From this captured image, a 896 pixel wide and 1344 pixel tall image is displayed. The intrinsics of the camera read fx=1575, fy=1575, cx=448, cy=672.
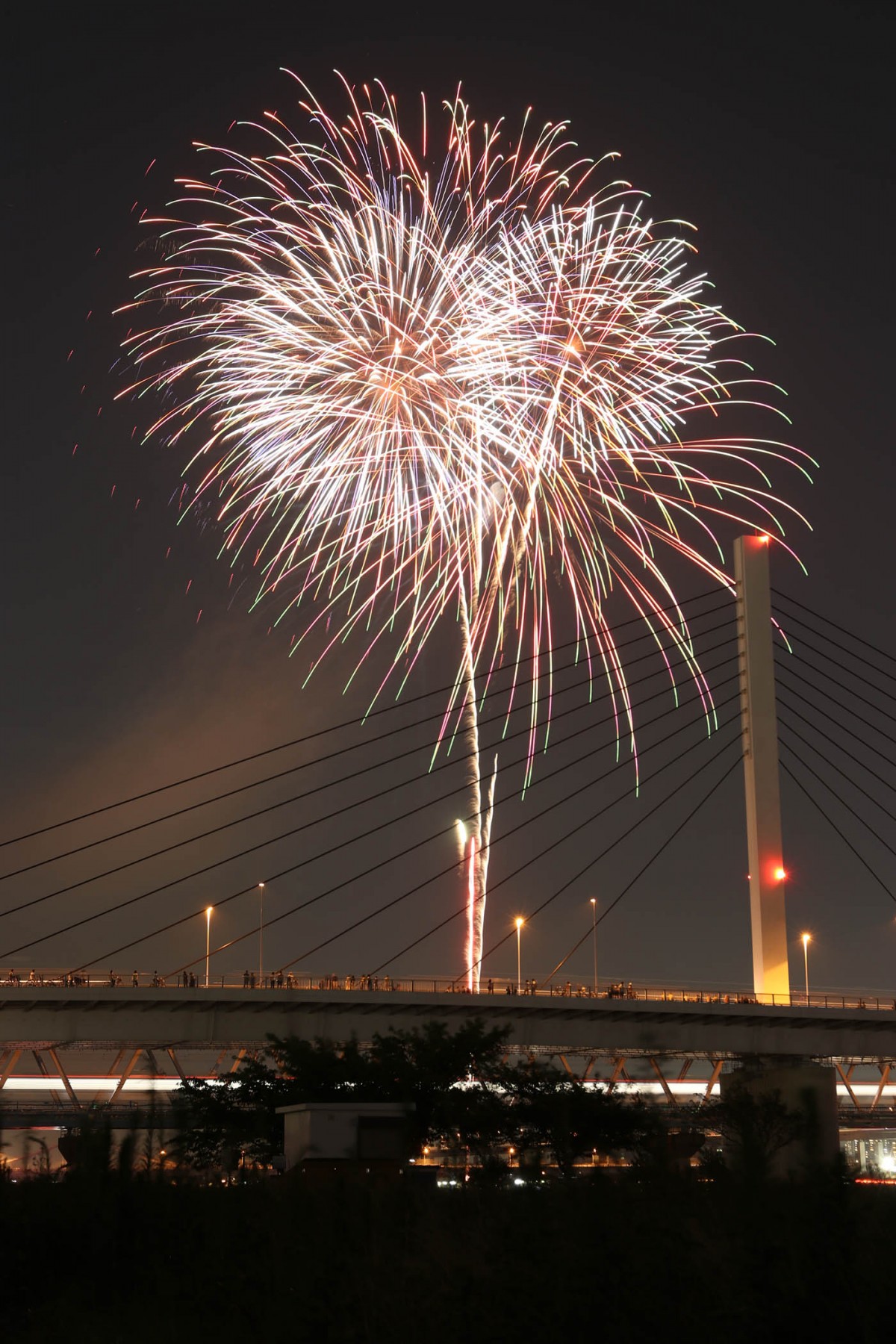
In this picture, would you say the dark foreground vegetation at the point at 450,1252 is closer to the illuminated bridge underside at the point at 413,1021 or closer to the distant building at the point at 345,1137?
the distant building at the point at 345,1137

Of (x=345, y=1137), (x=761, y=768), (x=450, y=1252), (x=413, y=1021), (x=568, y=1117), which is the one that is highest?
(x=761, y=768)

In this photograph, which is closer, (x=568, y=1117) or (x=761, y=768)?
(x=568, y=1117)

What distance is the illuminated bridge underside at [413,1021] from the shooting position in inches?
2613

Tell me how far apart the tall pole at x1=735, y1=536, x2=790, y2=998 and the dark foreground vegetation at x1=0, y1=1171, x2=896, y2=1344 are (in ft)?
149

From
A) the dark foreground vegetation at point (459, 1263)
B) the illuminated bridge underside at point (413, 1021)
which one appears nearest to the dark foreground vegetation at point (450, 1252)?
the dark foreground vegetation at point (459, 1263)

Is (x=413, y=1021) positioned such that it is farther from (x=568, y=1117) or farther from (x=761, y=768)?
(x=568, y=1117)

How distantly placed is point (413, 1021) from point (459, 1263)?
49.0 m

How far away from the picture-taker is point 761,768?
230 feet

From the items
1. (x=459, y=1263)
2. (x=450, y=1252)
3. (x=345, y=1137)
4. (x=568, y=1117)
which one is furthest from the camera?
(x=568, y=1117)

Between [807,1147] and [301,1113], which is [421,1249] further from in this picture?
[301,1113]

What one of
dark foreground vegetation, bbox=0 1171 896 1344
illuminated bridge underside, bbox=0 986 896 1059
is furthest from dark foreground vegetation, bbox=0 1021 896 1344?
illuminated bridge underside, bbox=0 986 896 1059

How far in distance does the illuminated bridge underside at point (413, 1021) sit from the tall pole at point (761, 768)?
2678 mm

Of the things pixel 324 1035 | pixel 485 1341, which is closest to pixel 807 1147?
pixel 485 1341

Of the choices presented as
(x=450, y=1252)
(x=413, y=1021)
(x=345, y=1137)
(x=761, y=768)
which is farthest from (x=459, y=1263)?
(x=761, y=768)
